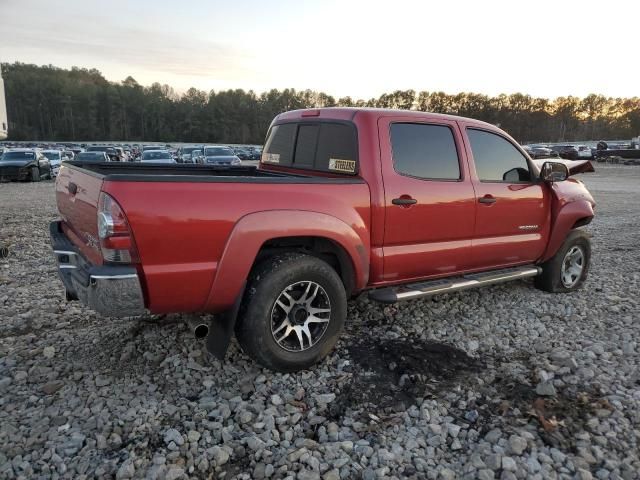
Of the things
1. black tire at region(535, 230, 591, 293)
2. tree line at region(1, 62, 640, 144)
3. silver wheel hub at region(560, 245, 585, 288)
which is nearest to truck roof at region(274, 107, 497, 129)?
black tire at region(535, 230, 591, 293)

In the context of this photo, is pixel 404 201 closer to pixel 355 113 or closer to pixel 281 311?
pixel 355 113

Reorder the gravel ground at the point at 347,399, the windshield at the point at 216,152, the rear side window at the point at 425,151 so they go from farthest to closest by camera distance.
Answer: the windshield at the point at 216,152 < the rear side window at the point at 425,151 < the gravel ground at the point at 347,399

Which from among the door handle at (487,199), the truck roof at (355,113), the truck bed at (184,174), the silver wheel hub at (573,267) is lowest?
the silver wheel hub at (573,267)

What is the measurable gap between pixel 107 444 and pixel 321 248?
76.4 inches

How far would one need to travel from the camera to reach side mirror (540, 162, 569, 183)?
5.02m

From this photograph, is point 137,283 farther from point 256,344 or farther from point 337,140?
point 337,140

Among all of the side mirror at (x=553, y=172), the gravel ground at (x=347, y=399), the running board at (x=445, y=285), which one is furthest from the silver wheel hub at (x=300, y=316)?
the side mirror at (x=553, y=172)

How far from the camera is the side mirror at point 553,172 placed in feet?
16.5

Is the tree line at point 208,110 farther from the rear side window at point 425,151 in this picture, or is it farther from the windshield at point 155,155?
the rear side window at point 425,151

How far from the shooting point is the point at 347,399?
332cm

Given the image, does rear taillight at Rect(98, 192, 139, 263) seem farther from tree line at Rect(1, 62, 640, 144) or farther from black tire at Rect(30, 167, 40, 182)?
tree line at Rect(1, 62, 640, 144)

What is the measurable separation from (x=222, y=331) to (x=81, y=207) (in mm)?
1319

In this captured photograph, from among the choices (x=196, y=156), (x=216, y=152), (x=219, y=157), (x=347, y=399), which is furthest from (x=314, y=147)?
(x=196, y=156)

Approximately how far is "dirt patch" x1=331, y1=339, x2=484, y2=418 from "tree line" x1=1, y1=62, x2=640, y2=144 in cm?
11317
